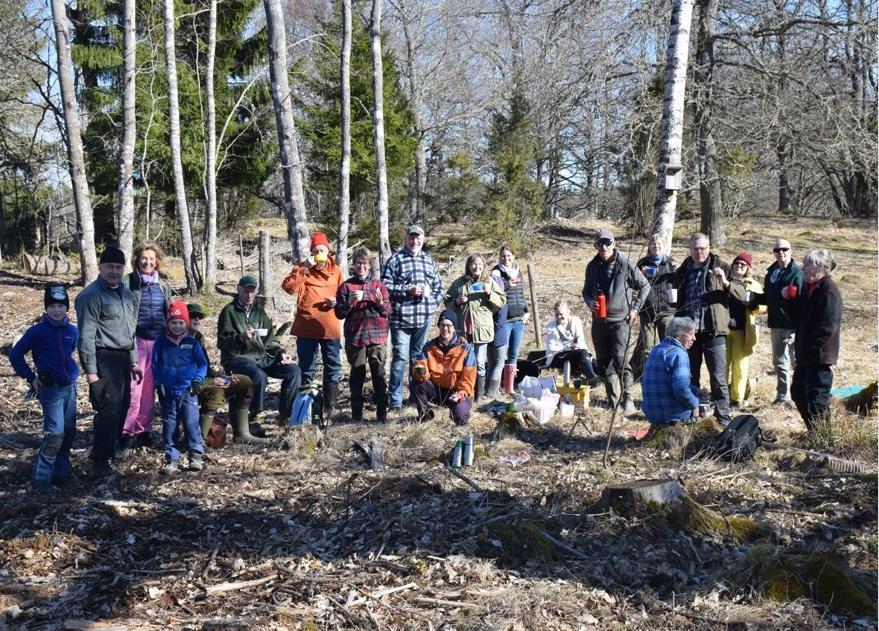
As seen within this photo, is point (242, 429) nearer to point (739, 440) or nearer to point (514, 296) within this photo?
point (514, 296)

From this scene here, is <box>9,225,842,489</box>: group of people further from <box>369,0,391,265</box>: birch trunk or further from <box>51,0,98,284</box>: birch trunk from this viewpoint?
<box>51,0,98,284</box>: birch trunk

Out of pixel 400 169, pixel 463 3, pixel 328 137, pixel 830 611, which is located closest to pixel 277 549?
pixel 830 611

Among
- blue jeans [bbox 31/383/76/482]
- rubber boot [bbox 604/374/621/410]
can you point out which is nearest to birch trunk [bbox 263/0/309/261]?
rubber boot [bbox 604/374/621/410]

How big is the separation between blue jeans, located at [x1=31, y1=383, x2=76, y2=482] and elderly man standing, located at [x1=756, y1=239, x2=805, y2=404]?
5856 millimetres

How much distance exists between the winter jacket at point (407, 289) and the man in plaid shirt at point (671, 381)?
2.25 metres

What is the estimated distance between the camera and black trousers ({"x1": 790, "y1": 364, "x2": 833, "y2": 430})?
21.4 feet

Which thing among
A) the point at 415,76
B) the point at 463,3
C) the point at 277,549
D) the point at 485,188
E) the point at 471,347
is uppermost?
the point at 463,3

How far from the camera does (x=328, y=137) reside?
74.0ft

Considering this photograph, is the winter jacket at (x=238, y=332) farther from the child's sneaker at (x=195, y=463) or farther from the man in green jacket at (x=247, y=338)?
the child's sneaker at (x=195, y=463)

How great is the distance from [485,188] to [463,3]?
627 inches

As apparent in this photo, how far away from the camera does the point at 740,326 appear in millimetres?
8031

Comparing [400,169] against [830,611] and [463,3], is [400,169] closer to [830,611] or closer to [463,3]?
[463,3]

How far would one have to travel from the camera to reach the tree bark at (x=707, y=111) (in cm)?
1803

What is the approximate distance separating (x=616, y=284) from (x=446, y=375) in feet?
6.04
